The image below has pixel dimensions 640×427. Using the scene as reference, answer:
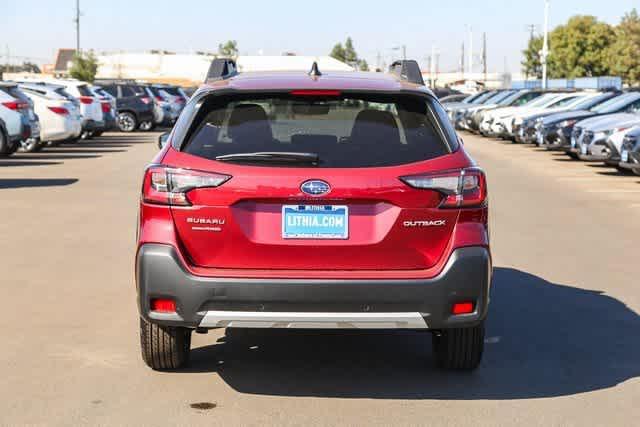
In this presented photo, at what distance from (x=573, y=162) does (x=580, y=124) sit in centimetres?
193

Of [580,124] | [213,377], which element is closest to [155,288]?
[213,377]

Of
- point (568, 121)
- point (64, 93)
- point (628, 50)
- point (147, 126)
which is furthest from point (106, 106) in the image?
point (628, 50)

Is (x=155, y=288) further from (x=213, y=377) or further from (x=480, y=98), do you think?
(x=480, y=98)

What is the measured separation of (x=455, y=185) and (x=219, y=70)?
1854 millimetres

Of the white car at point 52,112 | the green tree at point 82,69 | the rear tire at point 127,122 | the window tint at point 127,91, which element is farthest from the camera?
the green tree at point 82,69

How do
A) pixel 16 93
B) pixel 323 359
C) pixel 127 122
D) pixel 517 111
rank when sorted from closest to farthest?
pixel 323 359, pixel 16 93, pixel 517 111, pixel 127 122

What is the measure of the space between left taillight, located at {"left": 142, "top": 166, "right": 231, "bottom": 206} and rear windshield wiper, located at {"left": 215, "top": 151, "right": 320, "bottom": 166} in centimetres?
12

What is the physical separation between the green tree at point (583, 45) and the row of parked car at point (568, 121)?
8775cm

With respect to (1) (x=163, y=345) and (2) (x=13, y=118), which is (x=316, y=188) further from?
(2) (x=13, y=118)

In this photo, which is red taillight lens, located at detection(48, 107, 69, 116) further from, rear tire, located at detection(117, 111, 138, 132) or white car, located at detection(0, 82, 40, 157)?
rear tire, located at detection(117, 111, 138, 132)

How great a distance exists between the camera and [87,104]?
108ft

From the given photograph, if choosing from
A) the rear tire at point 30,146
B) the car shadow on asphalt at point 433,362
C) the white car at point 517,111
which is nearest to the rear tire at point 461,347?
the car shadow on asphalt at point 433,362

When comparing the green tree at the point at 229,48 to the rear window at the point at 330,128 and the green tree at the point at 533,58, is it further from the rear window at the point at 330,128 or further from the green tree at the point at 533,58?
the rear window at the point at 330,128

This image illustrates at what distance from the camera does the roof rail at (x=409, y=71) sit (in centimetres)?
666
